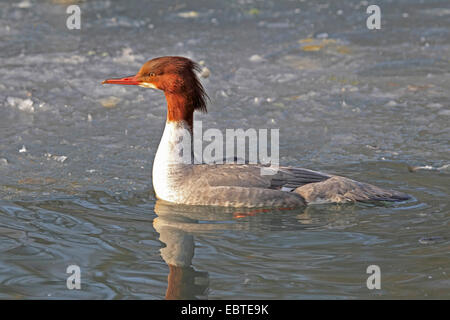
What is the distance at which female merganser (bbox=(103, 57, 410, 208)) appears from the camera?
6.34 m

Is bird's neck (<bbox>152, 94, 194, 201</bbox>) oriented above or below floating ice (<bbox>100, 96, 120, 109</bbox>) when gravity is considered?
below

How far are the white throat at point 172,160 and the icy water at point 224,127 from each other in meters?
0.18

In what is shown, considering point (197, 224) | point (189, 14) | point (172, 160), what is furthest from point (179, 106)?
point (189, 14)

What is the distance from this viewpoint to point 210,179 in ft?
21.1

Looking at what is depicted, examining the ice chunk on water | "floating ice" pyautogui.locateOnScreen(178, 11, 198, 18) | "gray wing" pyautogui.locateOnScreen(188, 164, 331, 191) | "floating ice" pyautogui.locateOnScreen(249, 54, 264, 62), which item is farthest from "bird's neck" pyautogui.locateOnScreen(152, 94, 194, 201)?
"floating ice" pyautogui.locateOnScreen(178, 11, 198, 18)

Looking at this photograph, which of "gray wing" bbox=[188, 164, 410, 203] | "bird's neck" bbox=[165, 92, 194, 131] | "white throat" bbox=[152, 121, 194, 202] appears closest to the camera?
"gray wing" bbox=[188, 164, 410, 203]

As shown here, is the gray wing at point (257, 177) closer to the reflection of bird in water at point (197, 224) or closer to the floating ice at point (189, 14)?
the reflection of bird in water at point (197, 224)

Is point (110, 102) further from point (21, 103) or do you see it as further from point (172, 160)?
point (172, 160)

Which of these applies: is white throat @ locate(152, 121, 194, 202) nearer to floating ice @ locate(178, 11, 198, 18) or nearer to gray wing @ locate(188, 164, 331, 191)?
gray wing @ locate(188, 164, 331, 191)

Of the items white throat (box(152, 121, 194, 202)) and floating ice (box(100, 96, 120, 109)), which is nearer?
white throat (box(152, 121, 194, 202))

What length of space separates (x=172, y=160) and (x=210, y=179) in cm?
41

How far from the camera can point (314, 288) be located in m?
4.68
